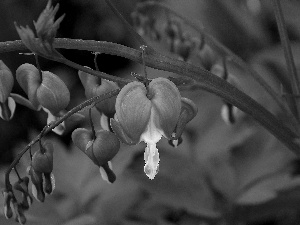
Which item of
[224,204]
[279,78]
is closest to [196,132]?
[224,204]

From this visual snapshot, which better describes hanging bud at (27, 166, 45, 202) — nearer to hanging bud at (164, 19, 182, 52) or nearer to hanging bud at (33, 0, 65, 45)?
hanging bud at (33, 0, 65, 45)

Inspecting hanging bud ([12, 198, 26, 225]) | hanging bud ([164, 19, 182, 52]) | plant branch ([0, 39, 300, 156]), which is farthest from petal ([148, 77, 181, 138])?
hanging bud ([164, 19, 182, 52])

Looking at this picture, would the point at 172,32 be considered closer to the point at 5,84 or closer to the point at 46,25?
the point at 5,84

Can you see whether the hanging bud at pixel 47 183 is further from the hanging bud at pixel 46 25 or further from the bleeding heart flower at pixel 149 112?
the hanging bud at pixel 46 25

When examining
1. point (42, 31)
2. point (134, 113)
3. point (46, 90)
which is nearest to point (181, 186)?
point (46, 90)

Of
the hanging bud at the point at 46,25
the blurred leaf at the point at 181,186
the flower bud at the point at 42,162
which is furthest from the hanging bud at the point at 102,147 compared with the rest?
the blurred leaf at the point at 181,186
